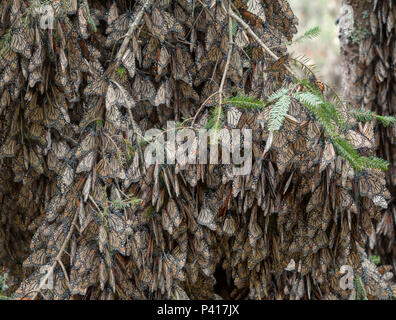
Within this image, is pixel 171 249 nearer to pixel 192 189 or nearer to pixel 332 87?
pixel 192 189

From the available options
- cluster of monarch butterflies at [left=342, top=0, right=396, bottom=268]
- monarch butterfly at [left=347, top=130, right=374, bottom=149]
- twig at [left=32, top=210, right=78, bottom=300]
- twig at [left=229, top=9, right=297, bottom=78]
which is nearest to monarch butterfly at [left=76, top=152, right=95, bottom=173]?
twig at [left=32, top=210, right=78, bottom=300]

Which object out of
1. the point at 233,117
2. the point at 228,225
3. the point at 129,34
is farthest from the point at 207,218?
the point at 129,34

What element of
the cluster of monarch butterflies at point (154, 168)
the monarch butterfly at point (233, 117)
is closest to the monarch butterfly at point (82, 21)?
the cluster of monarch butterflies at point (154, 168)

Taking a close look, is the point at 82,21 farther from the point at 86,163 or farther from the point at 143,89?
the point at 86,163

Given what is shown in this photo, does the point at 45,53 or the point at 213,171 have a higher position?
the point at 45,53

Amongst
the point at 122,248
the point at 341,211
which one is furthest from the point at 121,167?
the point at 341,211
